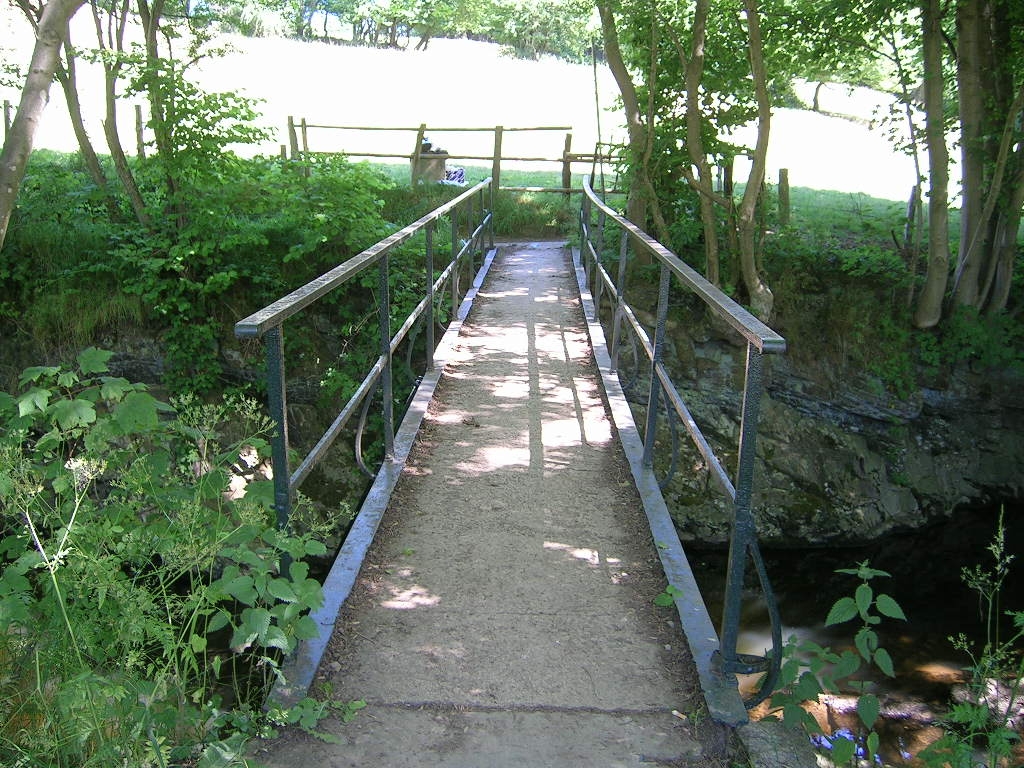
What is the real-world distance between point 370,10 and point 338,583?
52211mm

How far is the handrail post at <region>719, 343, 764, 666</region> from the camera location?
2.40m

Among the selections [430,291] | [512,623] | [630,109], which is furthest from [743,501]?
[630,109]

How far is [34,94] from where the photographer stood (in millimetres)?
6102

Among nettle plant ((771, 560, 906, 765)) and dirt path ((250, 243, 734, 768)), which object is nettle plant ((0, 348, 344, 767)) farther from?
nettle plant ((771, 560, 906, 765))

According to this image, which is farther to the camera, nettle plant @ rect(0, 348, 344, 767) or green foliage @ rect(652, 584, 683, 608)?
green foliage @ rect(652, 584, 683, 608)

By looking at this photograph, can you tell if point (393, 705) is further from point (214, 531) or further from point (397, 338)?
point (397, 338)

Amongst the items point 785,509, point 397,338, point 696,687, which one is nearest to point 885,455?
point 785,509

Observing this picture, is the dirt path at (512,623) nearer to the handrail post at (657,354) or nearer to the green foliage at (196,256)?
the handrail post at (657,354)

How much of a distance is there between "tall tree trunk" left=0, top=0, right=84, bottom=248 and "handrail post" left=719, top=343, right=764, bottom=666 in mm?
5788

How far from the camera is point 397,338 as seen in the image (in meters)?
4.41

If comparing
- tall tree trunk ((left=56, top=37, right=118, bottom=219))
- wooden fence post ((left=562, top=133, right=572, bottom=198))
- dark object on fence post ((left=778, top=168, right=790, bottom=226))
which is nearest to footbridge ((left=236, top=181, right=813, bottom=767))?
tall tree trunk ((left=56, top=37, right=118, bottom=219))

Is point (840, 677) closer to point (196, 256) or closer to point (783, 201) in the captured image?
point (196, 256)

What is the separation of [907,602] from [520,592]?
233 inches

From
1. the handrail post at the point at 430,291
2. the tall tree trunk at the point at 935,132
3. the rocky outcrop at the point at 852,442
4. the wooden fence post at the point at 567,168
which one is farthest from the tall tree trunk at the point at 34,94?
the wooden fence post at the point at 567,168
